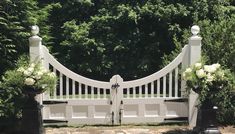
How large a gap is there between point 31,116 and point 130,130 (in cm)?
155

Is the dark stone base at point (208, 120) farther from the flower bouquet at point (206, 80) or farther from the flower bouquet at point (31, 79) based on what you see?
the flower bouquet at point (31, 79)

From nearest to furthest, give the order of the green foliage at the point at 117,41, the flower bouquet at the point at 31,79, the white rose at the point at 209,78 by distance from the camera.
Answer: the white rose at the point at 209,78, the flower bouquet at the point at 31,79, the green foliage at the point at 117,41

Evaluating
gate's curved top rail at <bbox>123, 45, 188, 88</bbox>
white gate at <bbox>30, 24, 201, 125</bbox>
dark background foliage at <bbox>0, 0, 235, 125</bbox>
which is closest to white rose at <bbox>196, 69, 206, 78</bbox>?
white gate at <bbox>30, 24, 201, 125</bbox>

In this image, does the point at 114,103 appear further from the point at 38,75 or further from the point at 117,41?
the point at 117,41

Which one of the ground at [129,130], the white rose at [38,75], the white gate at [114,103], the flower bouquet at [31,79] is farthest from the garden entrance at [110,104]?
Result: the white rose at [38,75]

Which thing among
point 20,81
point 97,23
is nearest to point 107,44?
point 97,23

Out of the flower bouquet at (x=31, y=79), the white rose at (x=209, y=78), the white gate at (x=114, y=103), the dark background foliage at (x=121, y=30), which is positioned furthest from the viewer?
the dark background foliage at (x=121, y=30)

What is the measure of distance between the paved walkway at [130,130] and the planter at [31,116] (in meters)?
0.56

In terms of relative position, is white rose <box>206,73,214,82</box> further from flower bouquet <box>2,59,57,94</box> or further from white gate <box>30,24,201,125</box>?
flower bouquet <box>2,59,57,94</box>

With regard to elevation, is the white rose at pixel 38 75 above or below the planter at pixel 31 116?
above

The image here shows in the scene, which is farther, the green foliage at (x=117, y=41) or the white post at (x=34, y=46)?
the green foliage at (x=117, y=41)

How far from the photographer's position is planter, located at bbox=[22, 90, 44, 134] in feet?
21.3

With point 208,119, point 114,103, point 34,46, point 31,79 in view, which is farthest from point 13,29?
point 208,119

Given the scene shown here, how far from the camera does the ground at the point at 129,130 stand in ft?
23.0
